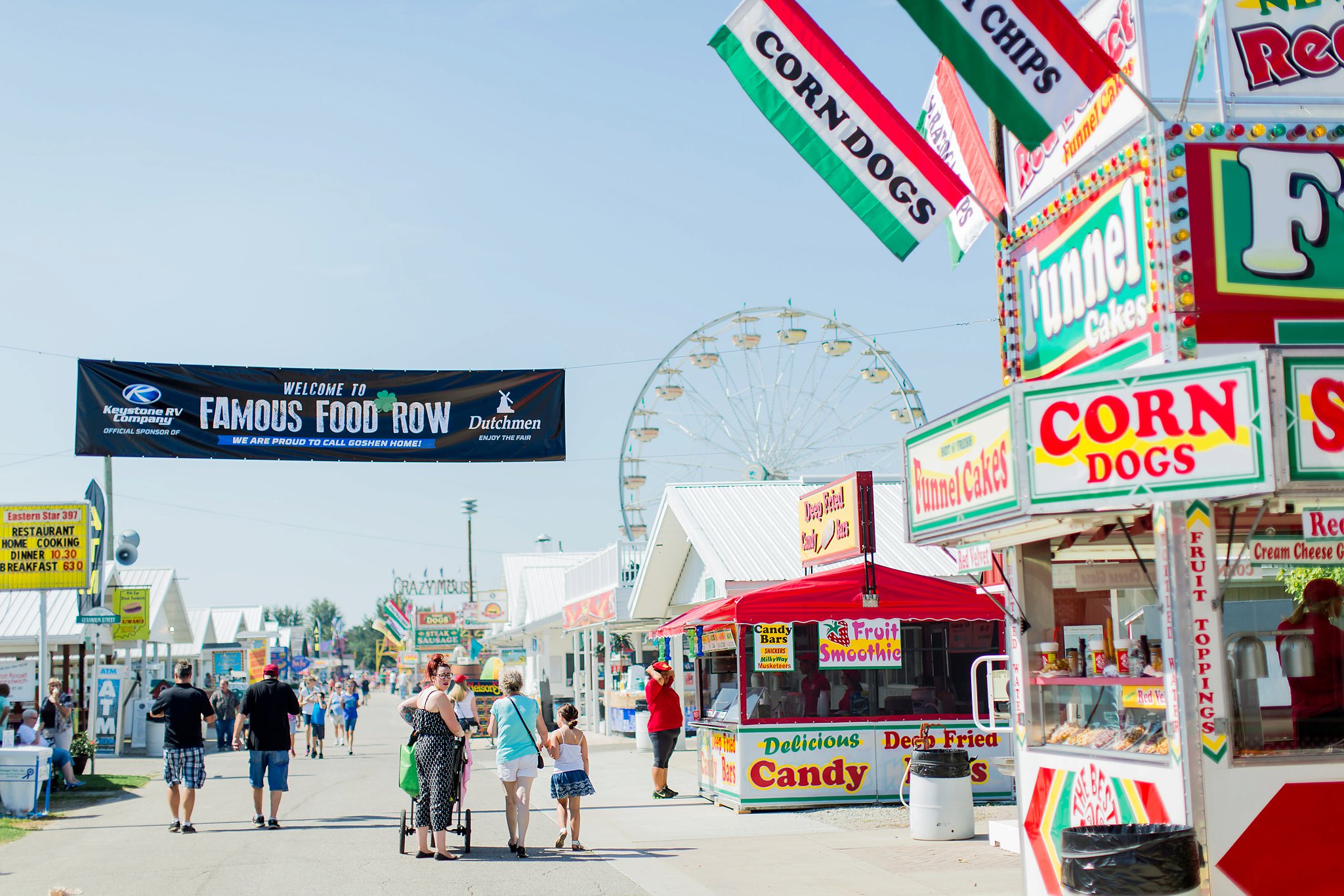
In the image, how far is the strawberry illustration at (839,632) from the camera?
1475 centimetres

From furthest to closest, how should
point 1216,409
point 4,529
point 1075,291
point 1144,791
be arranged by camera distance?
point 4,529, point 1075,291, point 1144,791, point 1216,409

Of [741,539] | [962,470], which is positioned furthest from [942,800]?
[741,539]

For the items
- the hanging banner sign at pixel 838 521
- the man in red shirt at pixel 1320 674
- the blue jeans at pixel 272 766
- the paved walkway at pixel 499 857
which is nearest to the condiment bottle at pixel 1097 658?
the man in red shirt at pixel 1320 674

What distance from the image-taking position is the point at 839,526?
641 inches

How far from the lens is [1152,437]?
22.8 feet

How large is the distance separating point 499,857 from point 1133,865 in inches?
262

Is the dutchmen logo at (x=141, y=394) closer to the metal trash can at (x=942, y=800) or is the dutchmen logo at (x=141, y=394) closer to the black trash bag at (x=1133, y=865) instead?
the metal trash can at (x=942, y=800)

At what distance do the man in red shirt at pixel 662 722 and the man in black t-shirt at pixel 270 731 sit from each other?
4884 mm

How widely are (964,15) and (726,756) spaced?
9.83 metres

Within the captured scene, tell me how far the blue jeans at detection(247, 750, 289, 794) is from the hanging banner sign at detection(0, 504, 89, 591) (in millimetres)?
11585

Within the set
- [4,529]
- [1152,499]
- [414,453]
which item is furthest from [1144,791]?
[4,529]

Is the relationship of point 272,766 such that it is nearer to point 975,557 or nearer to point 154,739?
point 975,557

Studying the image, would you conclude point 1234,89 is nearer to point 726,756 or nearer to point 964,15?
point 964,15

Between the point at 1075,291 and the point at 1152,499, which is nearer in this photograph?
the point at 1152,499
